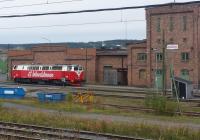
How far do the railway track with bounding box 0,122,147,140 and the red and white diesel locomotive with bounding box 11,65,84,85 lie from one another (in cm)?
4289

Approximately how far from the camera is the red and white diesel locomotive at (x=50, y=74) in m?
65.4

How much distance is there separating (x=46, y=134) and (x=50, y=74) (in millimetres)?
47480

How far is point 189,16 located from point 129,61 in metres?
11.4

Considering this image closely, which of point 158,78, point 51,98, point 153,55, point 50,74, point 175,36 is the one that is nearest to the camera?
point 51,98

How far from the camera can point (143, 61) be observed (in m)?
67.3

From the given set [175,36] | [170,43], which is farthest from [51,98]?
[175,36]

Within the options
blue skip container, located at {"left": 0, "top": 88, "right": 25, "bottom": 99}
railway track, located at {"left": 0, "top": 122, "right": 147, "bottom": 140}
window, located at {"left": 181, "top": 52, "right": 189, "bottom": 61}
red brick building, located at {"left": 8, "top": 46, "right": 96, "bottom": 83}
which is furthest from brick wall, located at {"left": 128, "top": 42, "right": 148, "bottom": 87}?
railway track, located at {"left": 0, "top": 122, "right": 147, "bottom": 140}

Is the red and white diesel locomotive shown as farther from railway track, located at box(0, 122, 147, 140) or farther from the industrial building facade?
railway track, located at box(0, 122, 147, 140)

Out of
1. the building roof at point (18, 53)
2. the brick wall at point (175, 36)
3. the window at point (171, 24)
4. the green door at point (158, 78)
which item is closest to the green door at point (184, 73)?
the brick wall at point (175, 36)

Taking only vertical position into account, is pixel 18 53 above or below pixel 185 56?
above

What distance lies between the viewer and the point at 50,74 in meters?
67.1

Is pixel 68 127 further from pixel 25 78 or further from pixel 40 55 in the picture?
pixel 40 55

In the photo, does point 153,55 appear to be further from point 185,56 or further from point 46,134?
point 46,134

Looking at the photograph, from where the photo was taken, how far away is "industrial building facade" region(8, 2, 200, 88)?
61812 millimetres
